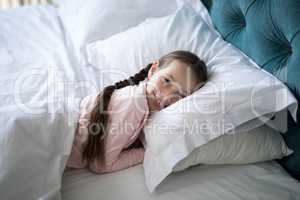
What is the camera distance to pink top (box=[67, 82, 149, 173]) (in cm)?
98

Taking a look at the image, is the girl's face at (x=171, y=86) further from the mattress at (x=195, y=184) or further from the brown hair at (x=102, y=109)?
the mattress at (x=195, y=184)

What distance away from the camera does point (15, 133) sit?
850 mm

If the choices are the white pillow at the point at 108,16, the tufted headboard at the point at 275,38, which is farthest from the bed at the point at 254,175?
the white pillow at the point at 108,16

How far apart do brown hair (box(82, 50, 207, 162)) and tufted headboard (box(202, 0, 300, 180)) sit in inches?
7.8

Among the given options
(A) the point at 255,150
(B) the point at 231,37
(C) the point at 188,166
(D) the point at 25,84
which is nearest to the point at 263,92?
(A) the point at 255,150

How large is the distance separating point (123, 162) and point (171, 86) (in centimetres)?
27

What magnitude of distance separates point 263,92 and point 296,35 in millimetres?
185

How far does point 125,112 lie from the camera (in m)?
1.01

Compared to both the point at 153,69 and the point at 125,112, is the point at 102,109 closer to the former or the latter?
the point at 125,112

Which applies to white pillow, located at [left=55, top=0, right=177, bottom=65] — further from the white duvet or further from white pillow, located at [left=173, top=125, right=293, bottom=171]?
white pillow, located at [left=173, top=125, right=293, bottom=171]

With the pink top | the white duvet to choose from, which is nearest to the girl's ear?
the pink top

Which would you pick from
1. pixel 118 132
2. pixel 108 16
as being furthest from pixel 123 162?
→ pixel 108 16

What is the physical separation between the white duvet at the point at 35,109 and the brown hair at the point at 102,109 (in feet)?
0.20

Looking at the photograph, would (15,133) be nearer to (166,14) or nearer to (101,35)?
(101,35)
